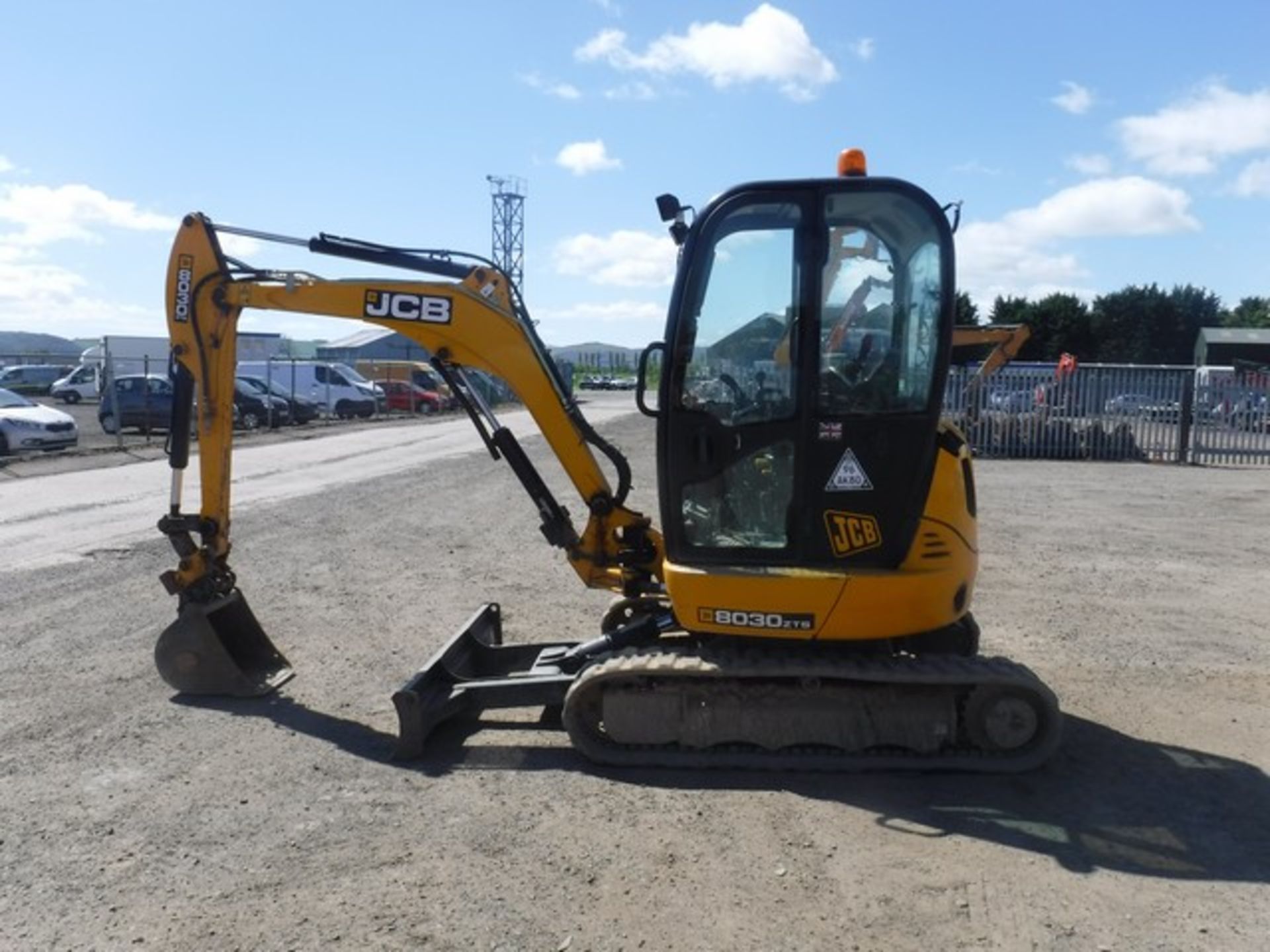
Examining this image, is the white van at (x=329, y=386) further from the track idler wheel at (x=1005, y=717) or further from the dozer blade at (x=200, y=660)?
the track idler wheel at (x=1005, y=717)

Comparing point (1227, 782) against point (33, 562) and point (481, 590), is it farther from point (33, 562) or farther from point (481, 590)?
point (33, 562)

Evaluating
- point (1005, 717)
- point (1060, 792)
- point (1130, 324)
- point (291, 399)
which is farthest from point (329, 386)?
point (1130, 324)

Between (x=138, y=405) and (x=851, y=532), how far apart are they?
939 inches

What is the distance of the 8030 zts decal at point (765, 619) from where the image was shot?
5207 mm

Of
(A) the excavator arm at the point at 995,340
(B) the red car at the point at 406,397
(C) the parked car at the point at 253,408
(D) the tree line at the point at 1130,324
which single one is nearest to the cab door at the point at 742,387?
(A) the excavator arm at the point at 995,340

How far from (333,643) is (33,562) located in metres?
4.27

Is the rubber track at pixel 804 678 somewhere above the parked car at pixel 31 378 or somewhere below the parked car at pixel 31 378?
below

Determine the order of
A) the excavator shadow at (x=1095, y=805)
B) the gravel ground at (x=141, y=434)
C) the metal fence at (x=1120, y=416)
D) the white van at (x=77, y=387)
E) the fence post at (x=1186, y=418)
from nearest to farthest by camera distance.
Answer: the excavator shadow at (x=1095, y=805), the gravel ground at (x=141, y=434), the fence post at (x=1186, y=418), the metal fence at (x=1120, y=416), the white van at (x=77, y=387)

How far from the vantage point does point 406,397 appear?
41.1m

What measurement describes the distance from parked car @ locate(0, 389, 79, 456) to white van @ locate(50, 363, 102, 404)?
23071mm

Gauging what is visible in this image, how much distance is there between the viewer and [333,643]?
7.61m

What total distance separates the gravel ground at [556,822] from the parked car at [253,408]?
68.8 feet

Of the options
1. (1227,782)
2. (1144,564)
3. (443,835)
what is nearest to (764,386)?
(443,835)

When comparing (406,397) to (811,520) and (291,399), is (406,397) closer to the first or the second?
(291,399)
